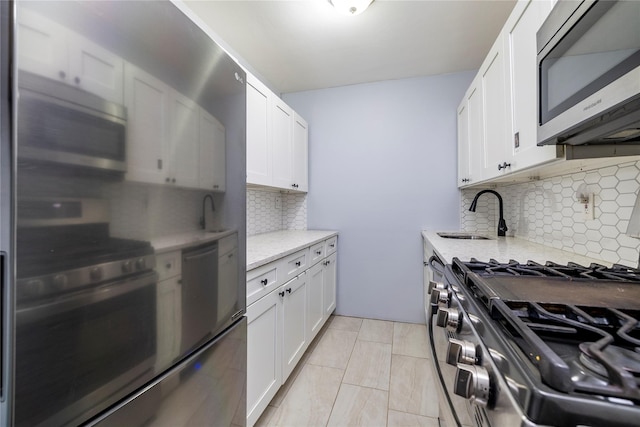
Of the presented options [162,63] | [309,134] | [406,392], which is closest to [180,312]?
[162,63]

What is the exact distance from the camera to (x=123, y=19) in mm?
592

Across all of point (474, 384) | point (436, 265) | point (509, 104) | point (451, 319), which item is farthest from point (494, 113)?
point (474, 384)

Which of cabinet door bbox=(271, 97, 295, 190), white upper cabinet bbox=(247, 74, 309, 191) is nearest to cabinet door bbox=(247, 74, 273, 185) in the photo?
white upper cabinet bbox=(247, 74, 309, 191)

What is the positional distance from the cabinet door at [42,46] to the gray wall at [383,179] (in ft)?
8.11

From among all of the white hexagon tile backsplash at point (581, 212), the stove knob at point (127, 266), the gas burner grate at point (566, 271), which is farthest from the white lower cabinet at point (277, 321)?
the white hexagon tile backsplash at point (581, 212)

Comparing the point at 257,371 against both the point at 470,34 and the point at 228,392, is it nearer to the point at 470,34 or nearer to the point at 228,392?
the point at 228,392

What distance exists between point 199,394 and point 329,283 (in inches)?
71.4

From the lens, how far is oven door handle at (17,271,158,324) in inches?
17.1

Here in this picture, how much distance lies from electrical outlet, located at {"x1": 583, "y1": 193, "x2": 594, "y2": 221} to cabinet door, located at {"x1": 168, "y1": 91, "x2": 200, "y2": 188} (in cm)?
177

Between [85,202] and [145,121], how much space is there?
9.5 inches

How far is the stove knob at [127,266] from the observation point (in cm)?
58

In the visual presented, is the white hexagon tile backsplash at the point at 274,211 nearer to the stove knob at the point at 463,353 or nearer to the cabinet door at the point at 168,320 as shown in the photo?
the cabinet door at the point at 168,320

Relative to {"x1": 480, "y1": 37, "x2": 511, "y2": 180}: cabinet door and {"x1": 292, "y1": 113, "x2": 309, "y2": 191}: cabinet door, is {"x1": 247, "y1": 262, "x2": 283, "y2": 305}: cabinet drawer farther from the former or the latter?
{"x1": 480, "y1": 37, "x2": 511, "y2": 180}: cabinet door

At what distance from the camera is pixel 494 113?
1599 mm
